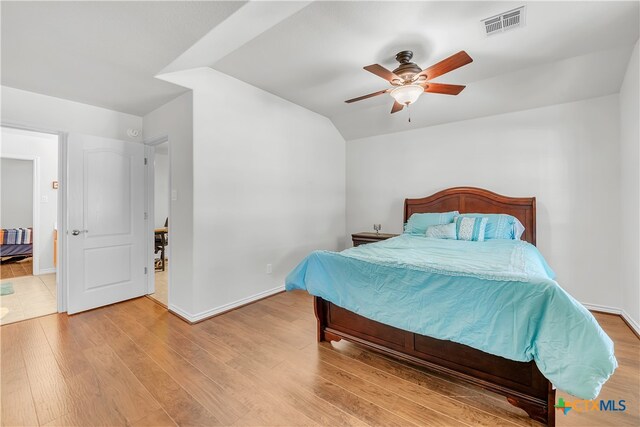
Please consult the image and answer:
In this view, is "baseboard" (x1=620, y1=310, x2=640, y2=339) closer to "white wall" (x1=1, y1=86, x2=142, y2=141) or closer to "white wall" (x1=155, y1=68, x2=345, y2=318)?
"white wall" (x1=155, y1=68, x2=345, y2=318)

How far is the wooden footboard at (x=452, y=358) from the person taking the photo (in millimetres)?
1518

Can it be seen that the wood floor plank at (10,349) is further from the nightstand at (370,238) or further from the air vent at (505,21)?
the air vent at (505,21)

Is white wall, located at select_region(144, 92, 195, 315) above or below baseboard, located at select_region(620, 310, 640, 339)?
above

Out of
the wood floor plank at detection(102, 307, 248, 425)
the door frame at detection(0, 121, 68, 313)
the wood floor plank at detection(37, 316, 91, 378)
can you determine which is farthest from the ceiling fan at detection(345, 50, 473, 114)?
the door frame at detection(0, 121, 68, 313)

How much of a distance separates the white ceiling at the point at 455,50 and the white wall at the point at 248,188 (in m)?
0.32

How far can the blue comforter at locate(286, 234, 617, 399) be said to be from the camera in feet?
4.28

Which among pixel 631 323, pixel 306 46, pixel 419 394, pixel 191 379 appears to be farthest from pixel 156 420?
pixel 631 323

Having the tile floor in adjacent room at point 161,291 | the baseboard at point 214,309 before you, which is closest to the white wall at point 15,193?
A: the tile floor in adjacent room at point 161,291

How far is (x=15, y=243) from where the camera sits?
5637 mm

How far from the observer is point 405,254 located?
2541 mm

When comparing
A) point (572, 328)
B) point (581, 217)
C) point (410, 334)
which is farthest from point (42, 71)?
point (581, 217)

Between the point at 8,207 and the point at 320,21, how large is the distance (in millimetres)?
8437

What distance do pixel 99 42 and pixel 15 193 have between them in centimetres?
690

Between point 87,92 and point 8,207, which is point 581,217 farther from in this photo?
point 8,207
